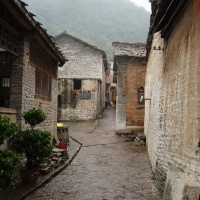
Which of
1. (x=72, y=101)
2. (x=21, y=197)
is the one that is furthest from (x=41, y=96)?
(x=72, y=101)

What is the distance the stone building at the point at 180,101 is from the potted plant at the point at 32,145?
10.4 ft

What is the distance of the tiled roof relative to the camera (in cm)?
1919

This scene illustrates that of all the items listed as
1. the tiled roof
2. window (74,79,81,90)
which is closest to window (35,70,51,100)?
the tiled roof

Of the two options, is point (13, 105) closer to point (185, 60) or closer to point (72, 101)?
point (185, 60)

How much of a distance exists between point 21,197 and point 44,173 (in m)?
2.15

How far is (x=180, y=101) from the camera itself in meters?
6.02

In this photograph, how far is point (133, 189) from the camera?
7680 mm

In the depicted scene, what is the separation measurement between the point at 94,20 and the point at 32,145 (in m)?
67.1

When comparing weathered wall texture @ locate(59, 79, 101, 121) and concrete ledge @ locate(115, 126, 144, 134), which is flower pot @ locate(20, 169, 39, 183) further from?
weathered wall texture @ locate(59, 79, 101, 121)

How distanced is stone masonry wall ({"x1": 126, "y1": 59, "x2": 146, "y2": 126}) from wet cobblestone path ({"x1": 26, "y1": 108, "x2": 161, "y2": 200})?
2932 mm

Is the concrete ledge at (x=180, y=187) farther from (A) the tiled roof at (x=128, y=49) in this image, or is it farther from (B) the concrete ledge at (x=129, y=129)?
(A) the tiled roof at (x=128, y=49)

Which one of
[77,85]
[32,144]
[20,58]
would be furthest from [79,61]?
[32,144]

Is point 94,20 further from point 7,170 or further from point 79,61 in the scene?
point 7,170

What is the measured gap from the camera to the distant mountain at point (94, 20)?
61594 mm
